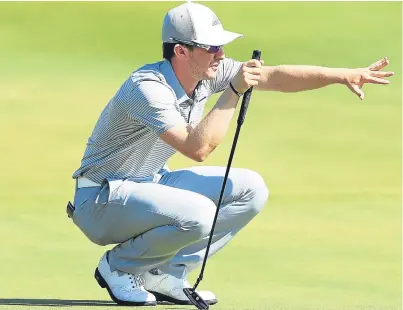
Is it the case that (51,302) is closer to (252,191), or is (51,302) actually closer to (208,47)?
Result: (252,191)

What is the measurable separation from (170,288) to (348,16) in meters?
7.84

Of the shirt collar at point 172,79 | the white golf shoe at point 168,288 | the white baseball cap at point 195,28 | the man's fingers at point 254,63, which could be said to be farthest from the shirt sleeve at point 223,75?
the white golf shoe at point 168,288

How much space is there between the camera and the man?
18.2ft

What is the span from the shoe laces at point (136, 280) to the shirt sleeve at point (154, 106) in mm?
666

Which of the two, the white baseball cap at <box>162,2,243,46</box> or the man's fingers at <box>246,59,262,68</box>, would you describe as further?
the white baseball cap at <box>162,2,243,46</box>

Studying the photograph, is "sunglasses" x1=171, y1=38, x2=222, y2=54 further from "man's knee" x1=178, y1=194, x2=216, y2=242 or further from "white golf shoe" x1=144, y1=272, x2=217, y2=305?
"white golf shoe" x1=144, y1=272, x2=217, y2=305

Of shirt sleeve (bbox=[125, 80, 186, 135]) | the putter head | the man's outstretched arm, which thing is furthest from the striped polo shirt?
the putter head

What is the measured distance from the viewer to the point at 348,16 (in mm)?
13352

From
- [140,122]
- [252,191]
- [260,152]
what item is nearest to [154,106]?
[140,122]

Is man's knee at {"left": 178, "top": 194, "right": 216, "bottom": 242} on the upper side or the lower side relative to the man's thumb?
lower

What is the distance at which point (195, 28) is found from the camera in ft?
18.5

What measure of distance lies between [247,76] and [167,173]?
731 millimetres

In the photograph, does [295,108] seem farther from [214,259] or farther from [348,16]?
[214,259]

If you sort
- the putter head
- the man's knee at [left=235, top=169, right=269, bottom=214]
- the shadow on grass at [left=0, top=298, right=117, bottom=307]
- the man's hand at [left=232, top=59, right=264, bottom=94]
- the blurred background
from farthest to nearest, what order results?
the blurred background < the man's knee at [left=235, top=169, right=269, bottom=214] < the shadow on grass at [left=0, top=298, right=117, bottom=307] < the putter head < the man's hand at [left=232, top=59, right=264, bottom=94]
